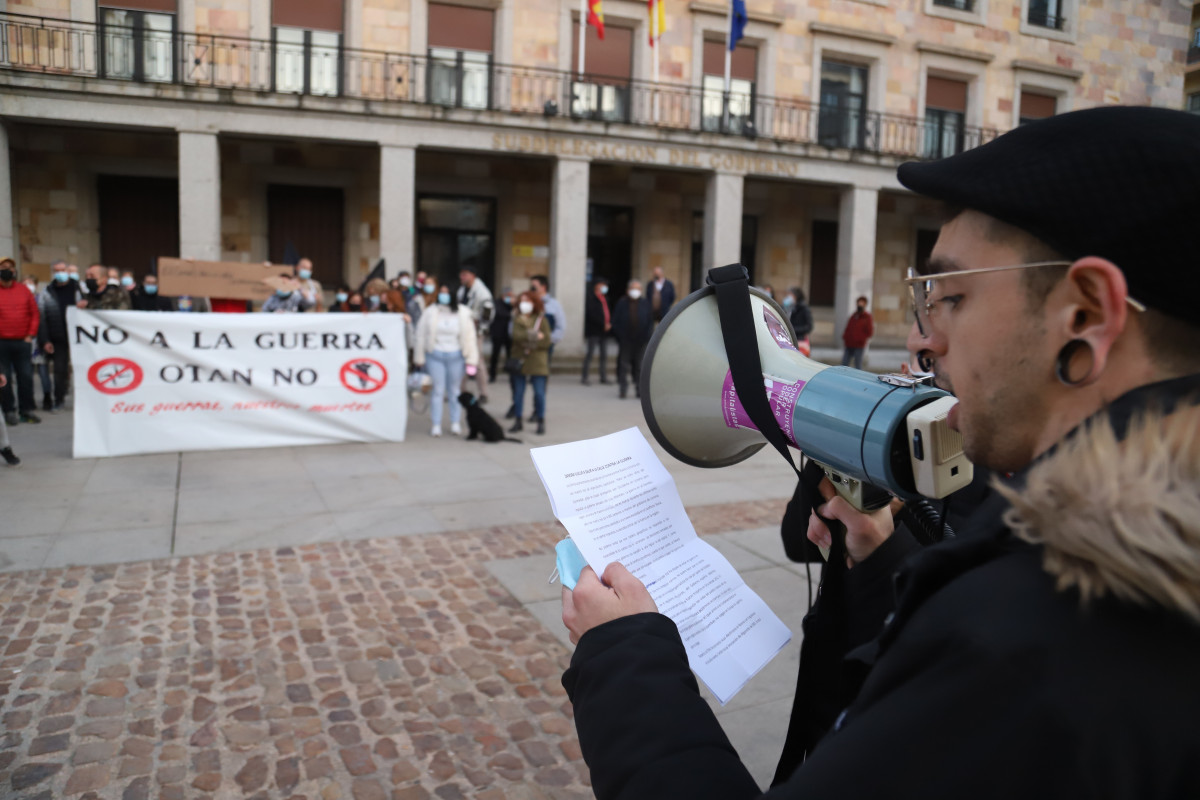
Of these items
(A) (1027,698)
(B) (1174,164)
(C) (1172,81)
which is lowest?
(A) (1027,698)

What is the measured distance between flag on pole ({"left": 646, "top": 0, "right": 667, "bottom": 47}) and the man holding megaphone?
18784 mm

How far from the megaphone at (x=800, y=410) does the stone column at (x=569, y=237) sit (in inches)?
660

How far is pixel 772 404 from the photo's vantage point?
1465mm

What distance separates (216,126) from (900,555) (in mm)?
17902

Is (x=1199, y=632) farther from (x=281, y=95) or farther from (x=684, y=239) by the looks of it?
(x=684, y=239)

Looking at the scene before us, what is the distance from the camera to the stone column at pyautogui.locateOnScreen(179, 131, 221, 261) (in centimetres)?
1630

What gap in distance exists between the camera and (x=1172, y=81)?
2528cm

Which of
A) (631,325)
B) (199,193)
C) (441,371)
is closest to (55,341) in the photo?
(441,371)

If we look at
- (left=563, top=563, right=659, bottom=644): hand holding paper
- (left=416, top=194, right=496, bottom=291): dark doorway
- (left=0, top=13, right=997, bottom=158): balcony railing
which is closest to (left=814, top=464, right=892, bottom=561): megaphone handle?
(left=563, top=563, right=659, bottom=644): hand holding paper

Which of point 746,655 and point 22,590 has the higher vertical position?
point 746,655

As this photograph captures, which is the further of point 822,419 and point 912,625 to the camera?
point 822,419

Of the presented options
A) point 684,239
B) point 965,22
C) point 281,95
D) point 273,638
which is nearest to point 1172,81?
point 965,22

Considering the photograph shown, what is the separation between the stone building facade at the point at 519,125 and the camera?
16.8 m

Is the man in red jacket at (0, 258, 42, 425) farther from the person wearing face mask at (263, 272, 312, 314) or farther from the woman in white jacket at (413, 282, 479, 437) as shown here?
the woman in white jacket at (413, 282, 479, 437)
